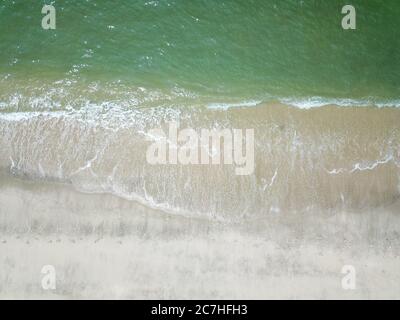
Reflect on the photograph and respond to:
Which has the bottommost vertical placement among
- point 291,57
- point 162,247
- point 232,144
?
point 162,247

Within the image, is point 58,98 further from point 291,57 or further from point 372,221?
point 372,221
